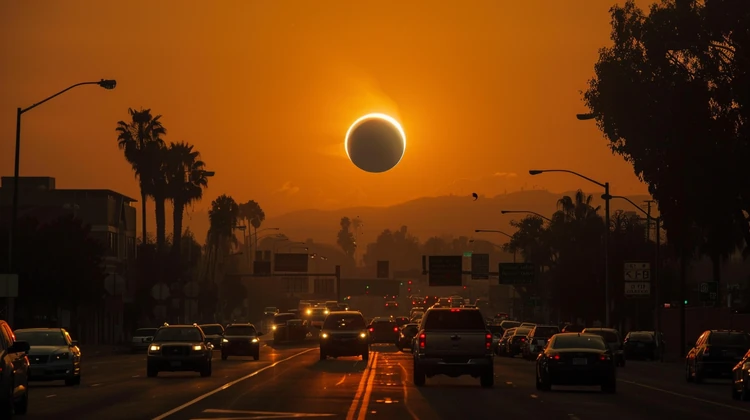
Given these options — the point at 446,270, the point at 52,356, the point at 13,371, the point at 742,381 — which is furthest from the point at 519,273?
the point at 13,371

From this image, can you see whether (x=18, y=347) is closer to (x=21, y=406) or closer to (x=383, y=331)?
(x=21, y=406)

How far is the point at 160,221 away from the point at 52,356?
217 ft

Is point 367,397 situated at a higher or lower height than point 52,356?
lower

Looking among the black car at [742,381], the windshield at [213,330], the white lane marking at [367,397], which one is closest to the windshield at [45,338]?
the white lane marking at [367,397]

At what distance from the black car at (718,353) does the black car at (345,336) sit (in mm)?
16474

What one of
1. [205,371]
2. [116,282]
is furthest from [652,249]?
[205,371]

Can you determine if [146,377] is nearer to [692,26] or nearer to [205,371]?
[205,371]

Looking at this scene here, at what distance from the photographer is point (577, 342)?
33156 mm

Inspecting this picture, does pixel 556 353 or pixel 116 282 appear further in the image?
pixel 116 282

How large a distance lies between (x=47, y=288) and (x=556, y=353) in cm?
4680

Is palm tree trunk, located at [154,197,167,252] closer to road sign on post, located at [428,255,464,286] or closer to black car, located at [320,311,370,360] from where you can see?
road sign on post, located at [428,255,464,286]

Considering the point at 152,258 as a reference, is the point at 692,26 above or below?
above

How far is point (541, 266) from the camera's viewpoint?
488 feet

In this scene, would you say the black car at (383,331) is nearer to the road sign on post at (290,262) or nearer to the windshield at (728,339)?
the windshield at (728,339)
